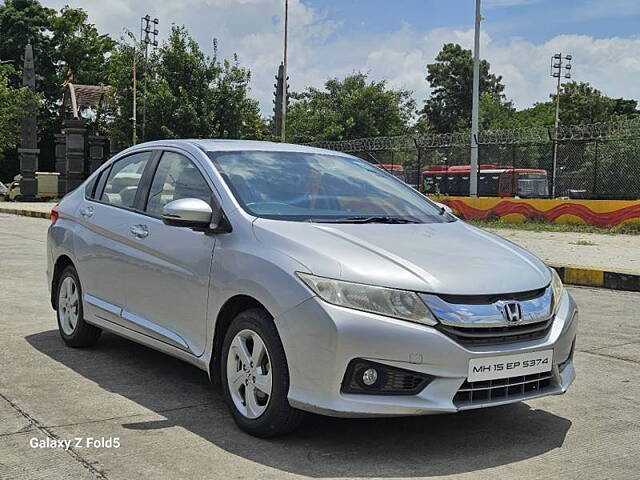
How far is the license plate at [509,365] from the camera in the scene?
12.0 feet

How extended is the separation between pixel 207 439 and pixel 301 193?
1.49 metres

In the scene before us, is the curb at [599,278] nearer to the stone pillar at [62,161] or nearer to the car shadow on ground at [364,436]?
the car shadow on ground at [364,436]

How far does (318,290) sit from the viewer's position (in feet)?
12.0

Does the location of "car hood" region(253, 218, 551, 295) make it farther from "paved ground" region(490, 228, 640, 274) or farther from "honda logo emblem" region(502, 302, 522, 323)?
"paved ground" region(490, 228, 640, 274)

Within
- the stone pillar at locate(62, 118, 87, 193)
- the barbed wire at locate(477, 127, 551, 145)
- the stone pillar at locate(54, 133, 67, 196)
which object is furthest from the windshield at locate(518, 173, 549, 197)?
the stone pillar at locate(54, 133, 67, 196)

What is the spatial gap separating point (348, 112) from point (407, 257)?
46864 millimetres

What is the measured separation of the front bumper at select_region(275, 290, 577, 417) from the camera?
3.56 meters

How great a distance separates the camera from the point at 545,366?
12.8 ft

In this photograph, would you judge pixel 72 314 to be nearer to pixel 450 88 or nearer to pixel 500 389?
pixel 500 389

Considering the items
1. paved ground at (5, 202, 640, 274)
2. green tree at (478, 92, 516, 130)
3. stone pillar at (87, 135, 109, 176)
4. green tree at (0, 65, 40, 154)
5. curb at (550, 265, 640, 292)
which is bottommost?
curb at (550, 265, 640, 292)

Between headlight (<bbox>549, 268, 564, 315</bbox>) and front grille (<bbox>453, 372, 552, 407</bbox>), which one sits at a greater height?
headlight (<bbox>549, 268, 564, 315</bbox>)

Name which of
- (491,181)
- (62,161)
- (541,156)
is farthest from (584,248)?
(62,161)

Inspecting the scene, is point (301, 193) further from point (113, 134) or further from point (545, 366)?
point (113, 134)

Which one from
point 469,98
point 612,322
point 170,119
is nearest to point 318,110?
point 170,119
